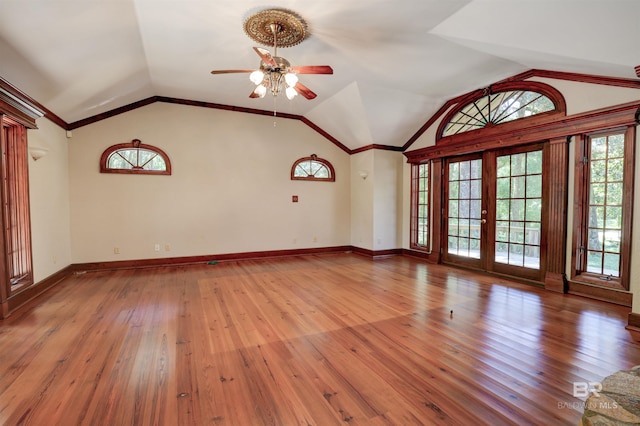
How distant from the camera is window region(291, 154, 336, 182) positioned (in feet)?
21.7

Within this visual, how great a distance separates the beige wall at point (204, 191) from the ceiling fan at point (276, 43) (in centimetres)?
272

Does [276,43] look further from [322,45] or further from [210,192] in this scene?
[210,192]

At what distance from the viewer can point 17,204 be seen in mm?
3598

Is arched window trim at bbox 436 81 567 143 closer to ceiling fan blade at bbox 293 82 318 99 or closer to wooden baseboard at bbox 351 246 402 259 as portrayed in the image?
wooden baseboard at bbox 351 246 402 259

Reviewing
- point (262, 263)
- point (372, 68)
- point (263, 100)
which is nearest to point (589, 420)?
point (372, 68)

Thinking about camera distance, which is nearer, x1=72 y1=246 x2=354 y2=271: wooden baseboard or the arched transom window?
the arched transom window

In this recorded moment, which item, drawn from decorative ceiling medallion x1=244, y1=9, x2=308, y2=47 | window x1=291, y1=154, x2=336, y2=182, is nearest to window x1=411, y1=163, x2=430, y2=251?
window x1=291, y1=154, x2=336, y2=182

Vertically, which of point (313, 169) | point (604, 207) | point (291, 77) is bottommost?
point (604, 207)

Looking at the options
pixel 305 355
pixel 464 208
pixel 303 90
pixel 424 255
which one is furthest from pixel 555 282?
pixel 303 90

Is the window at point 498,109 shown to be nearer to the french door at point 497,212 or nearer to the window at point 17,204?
the french door at point 497,212

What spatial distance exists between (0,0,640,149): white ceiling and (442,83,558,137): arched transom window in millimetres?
332

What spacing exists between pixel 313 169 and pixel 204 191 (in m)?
2.49

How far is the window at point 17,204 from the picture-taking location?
3.46 meters

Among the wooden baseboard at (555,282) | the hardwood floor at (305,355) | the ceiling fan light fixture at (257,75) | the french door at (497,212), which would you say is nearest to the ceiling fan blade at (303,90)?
the ceiling fan light fixture at (257,75)
